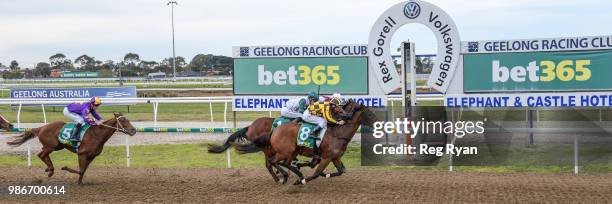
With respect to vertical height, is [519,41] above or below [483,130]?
above

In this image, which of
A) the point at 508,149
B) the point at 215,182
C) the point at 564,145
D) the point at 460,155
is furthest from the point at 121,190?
the point at 564,145

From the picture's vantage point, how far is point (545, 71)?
1237cm

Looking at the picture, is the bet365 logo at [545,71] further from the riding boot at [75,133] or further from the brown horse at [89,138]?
the riding boot at [75,133]

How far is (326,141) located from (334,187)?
76cm

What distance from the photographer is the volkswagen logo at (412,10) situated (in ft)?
39.8

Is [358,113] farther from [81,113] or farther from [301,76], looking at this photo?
[81,113]

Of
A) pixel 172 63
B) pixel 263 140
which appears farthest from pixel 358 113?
pixel 172 63

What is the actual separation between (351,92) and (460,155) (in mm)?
2892

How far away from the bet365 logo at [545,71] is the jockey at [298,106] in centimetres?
398

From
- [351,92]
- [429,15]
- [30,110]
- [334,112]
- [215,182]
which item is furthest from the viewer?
[30,110]

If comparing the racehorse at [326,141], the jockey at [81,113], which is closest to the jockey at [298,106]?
the racehorse at [326,141]

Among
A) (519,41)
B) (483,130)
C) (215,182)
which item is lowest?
(215,182)

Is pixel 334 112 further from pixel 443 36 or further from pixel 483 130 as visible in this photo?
pixel 443 36

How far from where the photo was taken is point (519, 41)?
1233 centimetres
